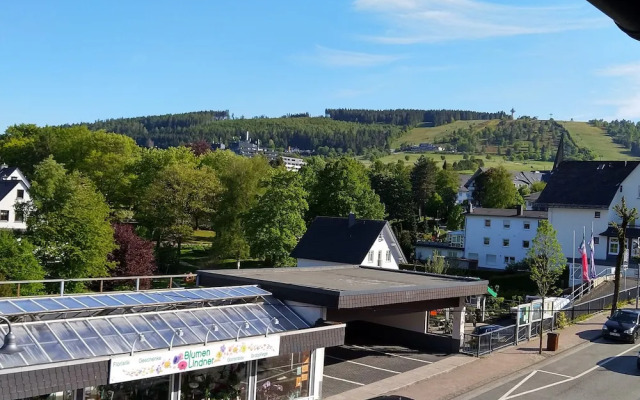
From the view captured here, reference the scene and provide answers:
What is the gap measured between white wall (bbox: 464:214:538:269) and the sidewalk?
3312 cm

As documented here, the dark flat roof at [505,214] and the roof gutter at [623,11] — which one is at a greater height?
the roof gutter at [623,11]

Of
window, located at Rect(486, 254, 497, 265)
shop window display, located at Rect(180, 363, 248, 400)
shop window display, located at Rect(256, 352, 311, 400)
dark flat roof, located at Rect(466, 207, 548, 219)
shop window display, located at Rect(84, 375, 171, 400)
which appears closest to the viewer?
shop window display, located at Rect(84, 375, 171, 400)

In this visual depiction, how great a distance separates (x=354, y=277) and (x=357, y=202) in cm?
4065

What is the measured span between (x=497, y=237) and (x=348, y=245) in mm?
23701

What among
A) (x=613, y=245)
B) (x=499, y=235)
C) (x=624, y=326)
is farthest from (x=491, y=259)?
(x=624, y=326)

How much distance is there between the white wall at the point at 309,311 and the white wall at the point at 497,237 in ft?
151

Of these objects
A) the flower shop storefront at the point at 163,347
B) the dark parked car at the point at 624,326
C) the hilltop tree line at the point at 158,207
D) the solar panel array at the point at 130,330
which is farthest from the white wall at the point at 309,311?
the hilltop tree line at the point at 158,207

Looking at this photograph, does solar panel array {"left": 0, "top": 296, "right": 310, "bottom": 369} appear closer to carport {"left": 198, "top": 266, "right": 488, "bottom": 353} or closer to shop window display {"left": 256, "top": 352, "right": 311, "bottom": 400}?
shop window display {"left": 256, "top": 352, "right": 311, "bottom": 400}

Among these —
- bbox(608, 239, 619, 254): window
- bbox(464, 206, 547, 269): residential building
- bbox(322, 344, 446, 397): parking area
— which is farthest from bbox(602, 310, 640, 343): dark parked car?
bbox(464, 206, 547, 269): residential building

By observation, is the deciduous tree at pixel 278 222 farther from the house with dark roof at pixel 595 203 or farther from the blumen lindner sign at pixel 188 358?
the blumen lindner sign at pixel 188 358

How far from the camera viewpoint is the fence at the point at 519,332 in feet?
94.7

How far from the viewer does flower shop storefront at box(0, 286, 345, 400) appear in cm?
1498

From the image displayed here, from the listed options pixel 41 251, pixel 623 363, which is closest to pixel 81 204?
pixel 41 251

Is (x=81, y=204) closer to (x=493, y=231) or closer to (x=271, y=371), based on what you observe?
(x=271, y=371)
